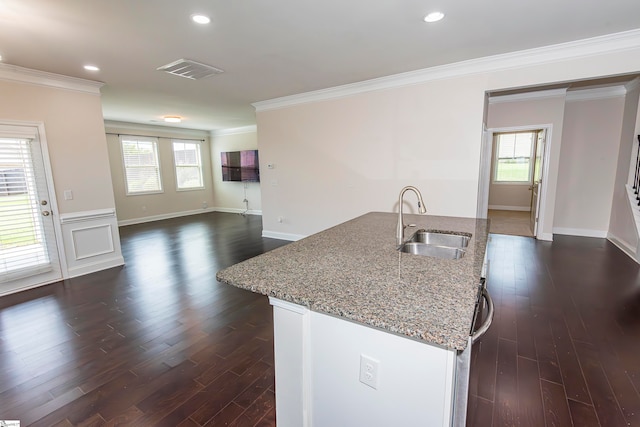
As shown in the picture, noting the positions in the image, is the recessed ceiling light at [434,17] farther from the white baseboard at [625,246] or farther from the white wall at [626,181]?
the white baseboard at [625,246]

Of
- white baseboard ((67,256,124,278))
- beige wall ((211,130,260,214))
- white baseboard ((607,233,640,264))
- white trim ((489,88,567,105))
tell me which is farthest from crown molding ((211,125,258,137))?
white baseboard ((607,233,640,264))

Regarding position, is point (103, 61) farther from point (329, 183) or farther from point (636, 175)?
point (636, 175)

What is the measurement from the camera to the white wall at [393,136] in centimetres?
328

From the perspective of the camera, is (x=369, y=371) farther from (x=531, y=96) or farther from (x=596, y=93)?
(x=596, y=93)

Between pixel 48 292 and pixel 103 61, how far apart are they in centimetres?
271

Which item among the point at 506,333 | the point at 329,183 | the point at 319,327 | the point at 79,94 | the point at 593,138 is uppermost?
the point at 79,94

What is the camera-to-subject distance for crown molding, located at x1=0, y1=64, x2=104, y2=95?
3.28m

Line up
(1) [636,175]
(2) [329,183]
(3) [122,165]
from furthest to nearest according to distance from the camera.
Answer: (3) [122,165]
(2) [329,183]
(1) [636,175]

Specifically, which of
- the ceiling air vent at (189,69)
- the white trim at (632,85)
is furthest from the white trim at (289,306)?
the white trim at (632,85)

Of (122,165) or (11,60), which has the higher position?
(11,60)

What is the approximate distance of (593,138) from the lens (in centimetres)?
516

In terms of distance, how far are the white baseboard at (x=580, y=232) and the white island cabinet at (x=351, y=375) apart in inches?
247

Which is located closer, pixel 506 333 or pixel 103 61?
pixel 506 333

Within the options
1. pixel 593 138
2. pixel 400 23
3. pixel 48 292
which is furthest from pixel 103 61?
pixel 593 138
